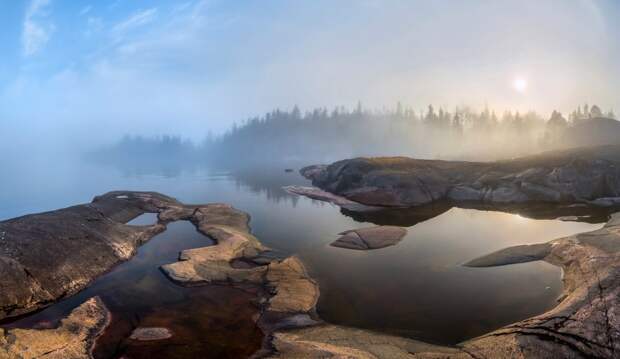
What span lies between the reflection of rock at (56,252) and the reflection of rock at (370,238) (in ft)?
49.6

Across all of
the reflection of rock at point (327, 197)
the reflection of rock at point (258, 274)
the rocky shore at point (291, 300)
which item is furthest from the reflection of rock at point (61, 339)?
→ the reflection of rock at point (327, 197)

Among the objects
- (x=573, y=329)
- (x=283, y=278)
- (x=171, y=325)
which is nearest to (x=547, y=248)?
(x=573, y=329)

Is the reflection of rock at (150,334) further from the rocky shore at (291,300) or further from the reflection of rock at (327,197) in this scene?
the reflection of rock at (327,197)

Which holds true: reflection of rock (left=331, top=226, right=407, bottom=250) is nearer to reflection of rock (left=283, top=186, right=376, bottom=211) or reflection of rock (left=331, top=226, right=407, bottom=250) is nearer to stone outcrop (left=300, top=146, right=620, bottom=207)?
reflection of rock (left=283, top=186, right=376, bottom=211)

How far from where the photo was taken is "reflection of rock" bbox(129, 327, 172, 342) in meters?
13.2

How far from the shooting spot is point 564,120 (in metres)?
163

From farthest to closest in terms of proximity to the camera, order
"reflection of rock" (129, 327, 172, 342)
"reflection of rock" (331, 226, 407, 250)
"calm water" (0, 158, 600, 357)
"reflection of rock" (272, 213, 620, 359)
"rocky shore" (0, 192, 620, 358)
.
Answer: "reflection of rock" (331, 226, 407, 250)
"calm water" (0, 158, 600, 357)
"reflection of rock" (129, 327, 172, 342)
"rocky shore" (0, 192, 620, 358)
"reflection of rock" (272, 213, 620, 359)

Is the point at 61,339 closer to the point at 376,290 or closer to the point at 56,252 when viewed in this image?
the point at 56,252

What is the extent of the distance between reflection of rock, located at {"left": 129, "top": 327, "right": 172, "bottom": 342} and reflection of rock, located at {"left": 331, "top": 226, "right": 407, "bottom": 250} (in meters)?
14.8

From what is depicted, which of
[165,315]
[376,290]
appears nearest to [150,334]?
[165,315]

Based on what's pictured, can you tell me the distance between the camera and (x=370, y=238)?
A: 27109 millimetres

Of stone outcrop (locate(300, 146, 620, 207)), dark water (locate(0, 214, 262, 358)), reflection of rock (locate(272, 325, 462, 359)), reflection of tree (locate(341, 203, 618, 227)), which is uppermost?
stone outcrop (locate(300, 146, 620, 207))

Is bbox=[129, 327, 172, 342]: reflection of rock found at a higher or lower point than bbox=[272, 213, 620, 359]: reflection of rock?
lower

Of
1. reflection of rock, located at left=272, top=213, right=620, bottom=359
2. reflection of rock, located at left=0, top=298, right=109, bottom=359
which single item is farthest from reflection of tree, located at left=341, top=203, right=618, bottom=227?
reflection of rock, located at left=0, top=298, right=109, bottom=359
